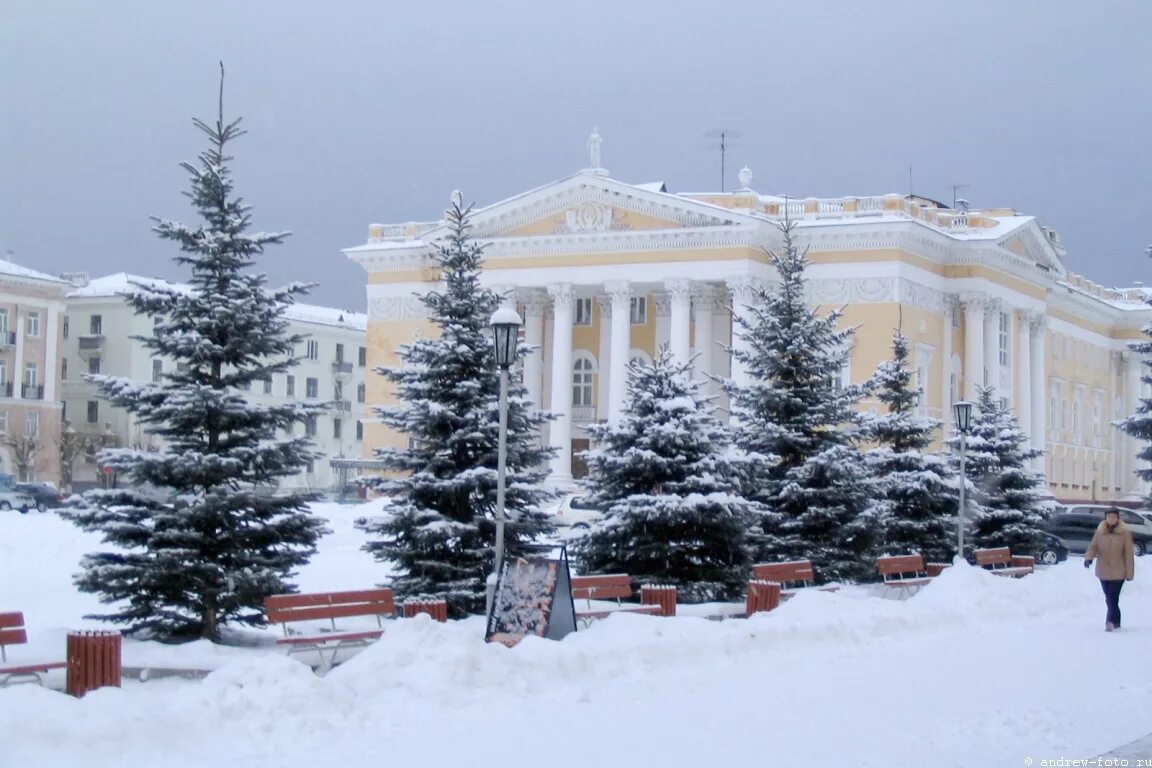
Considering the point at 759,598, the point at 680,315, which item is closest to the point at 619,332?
the point at 680,315

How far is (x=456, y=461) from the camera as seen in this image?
21.0 metres

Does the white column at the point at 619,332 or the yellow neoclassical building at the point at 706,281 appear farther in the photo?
the white column at the point at 619,332

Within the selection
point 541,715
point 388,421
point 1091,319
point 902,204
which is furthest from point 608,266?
point 541,715

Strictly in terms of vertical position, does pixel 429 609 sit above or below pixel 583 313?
below

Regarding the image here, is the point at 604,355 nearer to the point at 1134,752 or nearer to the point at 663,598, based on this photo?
the point at 663,598

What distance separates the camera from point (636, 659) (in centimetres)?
1484

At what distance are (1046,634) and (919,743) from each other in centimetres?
849

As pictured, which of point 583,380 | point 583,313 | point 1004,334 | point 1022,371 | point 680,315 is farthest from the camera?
point 1022,371

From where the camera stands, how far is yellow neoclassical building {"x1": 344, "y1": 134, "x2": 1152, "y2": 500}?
5488 centimetres

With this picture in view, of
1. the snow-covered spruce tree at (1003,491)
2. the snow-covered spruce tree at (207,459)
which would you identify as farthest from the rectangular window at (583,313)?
the snow-covered spruce tree at (207,459)

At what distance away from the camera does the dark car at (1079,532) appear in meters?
42.2

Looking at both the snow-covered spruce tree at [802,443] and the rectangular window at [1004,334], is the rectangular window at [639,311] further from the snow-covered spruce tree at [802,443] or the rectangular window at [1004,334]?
the snow-covered spruce tree at [802,443]

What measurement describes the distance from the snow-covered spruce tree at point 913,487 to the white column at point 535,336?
94.4ft

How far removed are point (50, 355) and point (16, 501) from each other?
2081 cm
